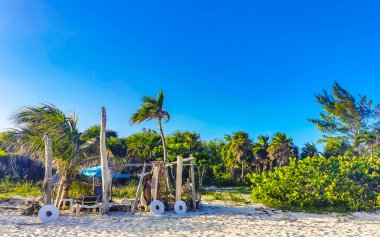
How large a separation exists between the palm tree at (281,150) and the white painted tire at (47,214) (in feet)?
76.2

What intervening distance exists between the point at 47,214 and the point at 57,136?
4.06 meters

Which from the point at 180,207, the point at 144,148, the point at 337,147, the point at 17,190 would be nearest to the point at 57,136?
the point at 180,207

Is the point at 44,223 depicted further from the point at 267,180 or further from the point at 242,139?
the point at 242,139

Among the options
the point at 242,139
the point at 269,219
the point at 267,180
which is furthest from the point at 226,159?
the point at 269,219

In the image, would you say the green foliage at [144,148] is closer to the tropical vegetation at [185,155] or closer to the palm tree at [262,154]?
the tropical vegetation at [185,155]

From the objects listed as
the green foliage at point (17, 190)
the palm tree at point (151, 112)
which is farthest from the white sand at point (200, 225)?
the palm tree at point (151, 112)

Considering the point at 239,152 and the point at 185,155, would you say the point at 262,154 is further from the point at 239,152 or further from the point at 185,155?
the point at 185,155

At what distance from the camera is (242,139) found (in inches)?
1268

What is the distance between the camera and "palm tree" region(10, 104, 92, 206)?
43.9 ft

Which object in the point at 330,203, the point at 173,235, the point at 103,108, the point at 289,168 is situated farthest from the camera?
the point at 289,168

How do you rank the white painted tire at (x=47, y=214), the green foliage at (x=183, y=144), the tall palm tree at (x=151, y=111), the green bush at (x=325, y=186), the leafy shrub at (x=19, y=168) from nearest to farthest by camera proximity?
the white painted tire at (x=47, y=214)
the green bush at (x=325, y=186)
the tall palm tree at (x=151, y=111)
the leafy shrub at (x=19, y=168)
the green foliage at (x=183, y=144)

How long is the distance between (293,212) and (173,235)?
719 cm

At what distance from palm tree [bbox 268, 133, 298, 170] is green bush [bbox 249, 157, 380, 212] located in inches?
556

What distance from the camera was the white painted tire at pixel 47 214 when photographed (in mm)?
10664
